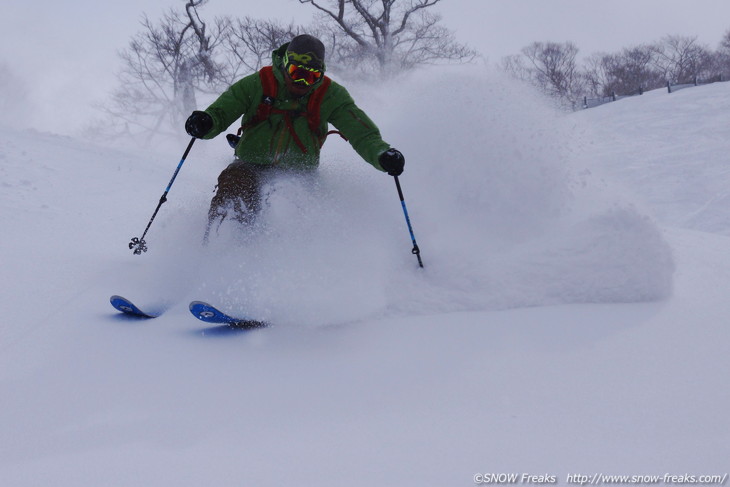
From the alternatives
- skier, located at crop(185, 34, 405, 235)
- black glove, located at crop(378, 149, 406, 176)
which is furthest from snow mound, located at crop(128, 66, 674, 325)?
black glove, located at crop(378, 149, 406, 176)

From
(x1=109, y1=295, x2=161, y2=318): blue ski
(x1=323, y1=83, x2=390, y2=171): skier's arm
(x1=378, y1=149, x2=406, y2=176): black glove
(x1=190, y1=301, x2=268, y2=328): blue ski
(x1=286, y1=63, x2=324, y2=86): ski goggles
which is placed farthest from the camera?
(x1=323, y1=83, x2=390, y2=171): skier's arm

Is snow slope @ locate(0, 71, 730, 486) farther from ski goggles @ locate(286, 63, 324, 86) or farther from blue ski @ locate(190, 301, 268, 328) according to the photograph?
ski goggles @ locate(286, 63, 324, 86)

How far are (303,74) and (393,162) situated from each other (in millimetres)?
816

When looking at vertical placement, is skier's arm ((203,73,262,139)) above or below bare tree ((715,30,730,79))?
below

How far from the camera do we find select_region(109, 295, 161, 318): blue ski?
103 inches

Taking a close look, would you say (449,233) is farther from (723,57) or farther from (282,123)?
(723,57)

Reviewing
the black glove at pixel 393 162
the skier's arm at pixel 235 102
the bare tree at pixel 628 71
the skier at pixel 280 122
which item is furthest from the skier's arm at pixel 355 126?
the bare tree at pixel 628 71

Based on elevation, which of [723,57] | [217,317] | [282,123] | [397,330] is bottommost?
[397,330]

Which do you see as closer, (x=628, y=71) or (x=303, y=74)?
(x=303, y=74)

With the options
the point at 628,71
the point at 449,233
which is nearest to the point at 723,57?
the point at 628,71

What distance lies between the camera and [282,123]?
330 centimetres

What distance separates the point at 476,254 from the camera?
311 cm

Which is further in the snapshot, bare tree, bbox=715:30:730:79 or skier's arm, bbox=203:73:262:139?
bare tree, bbox=715:30:730:79

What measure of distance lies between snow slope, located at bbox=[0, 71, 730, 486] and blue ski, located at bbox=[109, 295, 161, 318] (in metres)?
0.08
